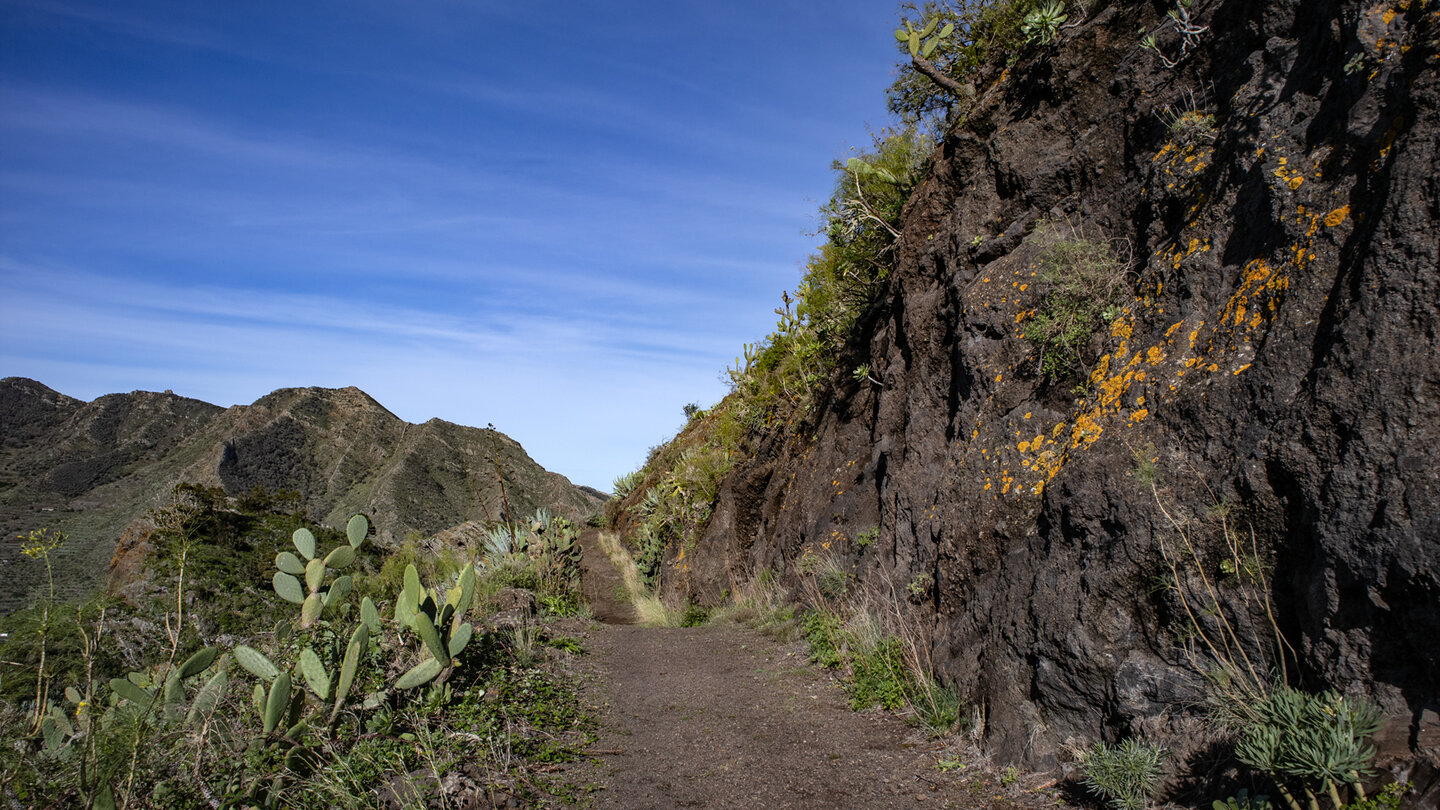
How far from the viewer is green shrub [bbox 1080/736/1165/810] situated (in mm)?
3002

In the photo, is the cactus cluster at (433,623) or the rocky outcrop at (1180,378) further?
the cactus cluster at (433,623)

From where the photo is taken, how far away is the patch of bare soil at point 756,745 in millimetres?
3828

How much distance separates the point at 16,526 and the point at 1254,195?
51.8 feet

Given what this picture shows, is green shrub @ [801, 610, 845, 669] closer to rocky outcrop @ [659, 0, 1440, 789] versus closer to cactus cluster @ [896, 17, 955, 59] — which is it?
rocky outcrop @ [659, 0, 1440, 789]

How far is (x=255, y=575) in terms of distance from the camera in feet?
26.4

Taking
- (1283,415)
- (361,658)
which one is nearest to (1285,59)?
(1283,415)

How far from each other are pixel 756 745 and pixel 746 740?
0.43 feet

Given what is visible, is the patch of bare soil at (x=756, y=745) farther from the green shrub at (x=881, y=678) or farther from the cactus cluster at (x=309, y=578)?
the cactus cluster at (x=309, y=578)

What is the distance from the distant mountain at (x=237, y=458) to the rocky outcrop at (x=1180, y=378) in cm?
1002

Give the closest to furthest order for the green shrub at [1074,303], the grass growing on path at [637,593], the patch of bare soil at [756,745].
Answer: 1. the patch of bare soil at [756,745]
2. the green shrub at [1074,303]
3. the grass growing on path at [637,593]

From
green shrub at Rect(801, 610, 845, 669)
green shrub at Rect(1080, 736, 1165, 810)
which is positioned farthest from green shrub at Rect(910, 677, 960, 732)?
green shrub at Rect(801, 610, 845, 669)

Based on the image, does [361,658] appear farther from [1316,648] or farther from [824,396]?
[824,396]

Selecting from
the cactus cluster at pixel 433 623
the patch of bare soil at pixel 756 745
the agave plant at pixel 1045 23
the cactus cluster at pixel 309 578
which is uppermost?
the agave plant at pixel 1045 23

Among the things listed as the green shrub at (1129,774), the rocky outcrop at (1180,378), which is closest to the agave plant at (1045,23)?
the rocky outcrop at (1180,378)
